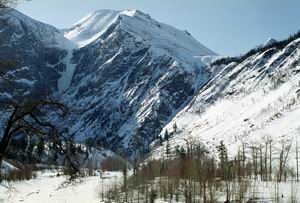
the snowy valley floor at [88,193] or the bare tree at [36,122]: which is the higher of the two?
the bare tree at [36,122]

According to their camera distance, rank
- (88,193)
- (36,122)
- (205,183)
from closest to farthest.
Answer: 1. (36,122)
2. (205,183)
3. (88,193)

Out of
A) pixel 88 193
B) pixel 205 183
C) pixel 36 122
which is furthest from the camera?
pixel 88 193

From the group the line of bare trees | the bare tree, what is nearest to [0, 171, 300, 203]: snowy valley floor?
the line of bare trees

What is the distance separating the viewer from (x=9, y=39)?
49.9 ft

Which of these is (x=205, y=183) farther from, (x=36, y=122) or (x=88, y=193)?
(x=88, y=193)

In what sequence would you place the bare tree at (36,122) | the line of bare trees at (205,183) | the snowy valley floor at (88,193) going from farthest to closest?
the line of bare trees at (205,183) → the snowy valley floor at (88,193) → the bare tree at (36,122)

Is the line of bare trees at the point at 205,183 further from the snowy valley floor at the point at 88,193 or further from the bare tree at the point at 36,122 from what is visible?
the bare tree at the point at 36,122

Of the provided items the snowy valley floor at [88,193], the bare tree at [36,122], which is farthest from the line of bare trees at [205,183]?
the bare tree at [36,122]

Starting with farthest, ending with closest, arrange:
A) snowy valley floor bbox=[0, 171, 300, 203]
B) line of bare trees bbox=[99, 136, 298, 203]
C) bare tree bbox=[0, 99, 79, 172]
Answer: line of bare trees bbox=[99, 136, 298, 203] < snowy valley floor bbox=[0, 171, 300, 203] < bare tree bbox=[0, 99, 79, 172]

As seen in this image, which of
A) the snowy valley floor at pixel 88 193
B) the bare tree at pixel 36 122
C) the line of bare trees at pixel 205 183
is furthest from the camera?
the line of bare trees at pixel 205 183

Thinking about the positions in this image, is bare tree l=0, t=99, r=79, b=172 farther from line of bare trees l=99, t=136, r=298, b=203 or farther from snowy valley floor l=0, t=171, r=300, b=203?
line of bare trees l=99, t=136, r=298, b=203

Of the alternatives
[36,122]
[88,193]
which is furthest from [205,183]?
[88,193]

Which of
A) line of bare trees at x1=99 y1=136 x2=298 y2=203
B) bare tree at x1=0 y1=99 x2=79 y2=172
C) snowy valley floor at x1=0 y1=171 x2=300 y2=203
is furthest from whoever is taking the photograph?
line of bare trees at x1=99 y1=136 x2=298 y2=203

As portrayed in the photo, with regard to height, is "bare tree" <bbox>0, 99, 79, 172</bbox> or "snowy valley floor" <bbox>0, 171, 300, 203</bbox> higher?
"bare tree" <bbox>0, 99, 79, 172</bbox>
